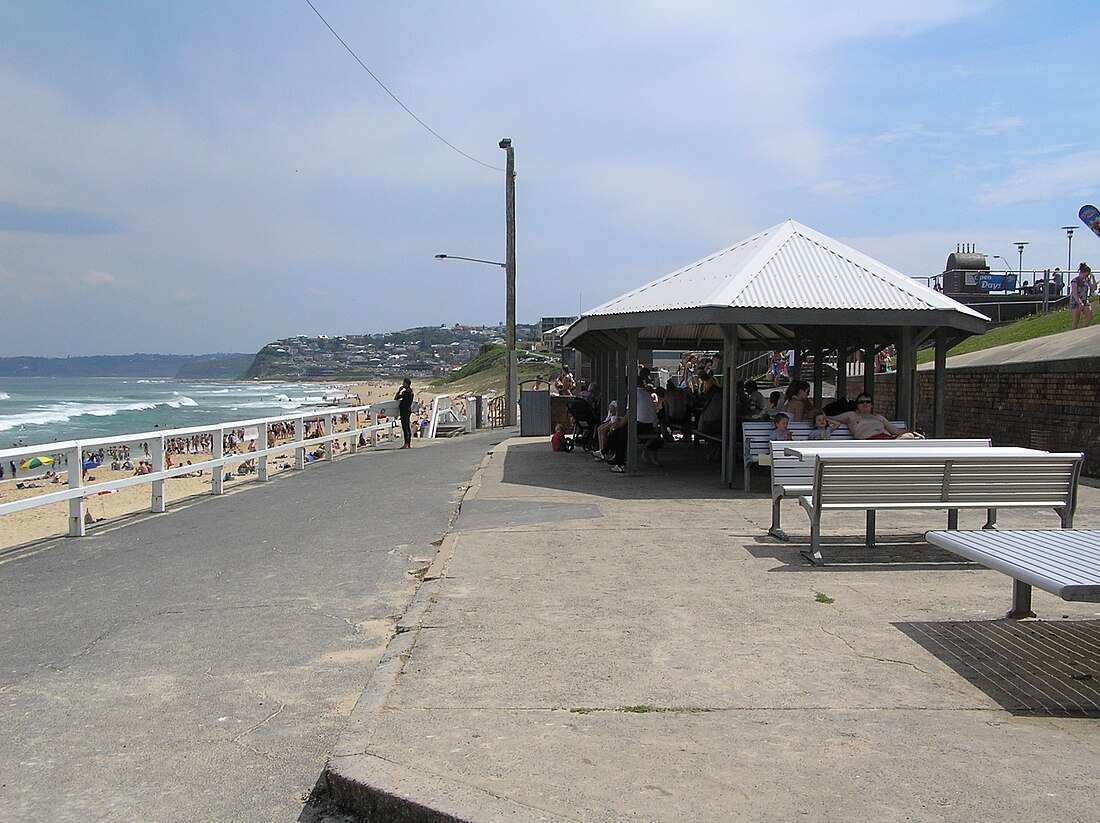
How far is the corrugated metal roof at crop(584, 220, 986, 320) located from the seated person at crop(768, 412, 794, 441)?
136 cm

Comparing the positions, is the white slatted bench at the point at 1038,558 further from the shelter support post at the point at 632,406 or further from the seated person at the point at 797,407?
the shelter support post at the point at 632,406

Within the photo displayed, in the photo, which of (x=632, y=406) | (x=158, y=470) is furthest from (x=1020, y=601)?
(x=158, y=470)

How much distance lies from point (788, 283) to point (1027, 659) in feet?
27.5

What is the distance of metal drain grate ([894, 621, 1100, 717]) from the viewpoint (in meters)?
4.60

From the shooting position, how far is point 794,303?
1217 cm

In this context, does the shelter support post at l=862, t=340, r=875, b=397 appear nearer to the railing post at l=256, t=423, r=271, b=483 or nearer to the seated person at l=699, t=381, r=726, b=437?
the seated person at l=699, t=381, r=726, b=437

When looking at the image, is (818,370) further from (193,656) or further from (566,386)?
(193,656)

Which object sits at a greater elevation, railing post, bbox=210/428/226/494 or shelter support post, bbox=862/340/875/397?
shelter support post, bbox=862/340/875/397

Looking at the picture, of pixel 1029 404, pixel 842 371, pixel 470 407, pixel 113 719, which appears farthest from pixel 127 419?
Result: pixel 113 719

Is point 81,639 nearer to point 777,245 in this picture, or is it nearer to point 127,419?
point 777,245

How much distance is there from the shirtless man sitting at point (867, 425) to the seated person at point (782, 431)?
0.76 metres

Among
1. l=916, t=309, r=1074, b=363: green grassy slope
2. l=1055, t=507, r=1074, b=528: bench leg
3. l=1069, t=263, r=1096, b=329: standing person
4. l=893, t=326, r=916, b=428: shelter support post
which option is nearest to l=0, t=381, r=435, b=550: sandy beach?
l=893, t=326, r=916, b=428: shelter support post

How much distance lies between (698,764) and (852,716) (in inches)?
36.5

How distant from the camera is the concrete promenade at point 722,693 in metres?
3.60
